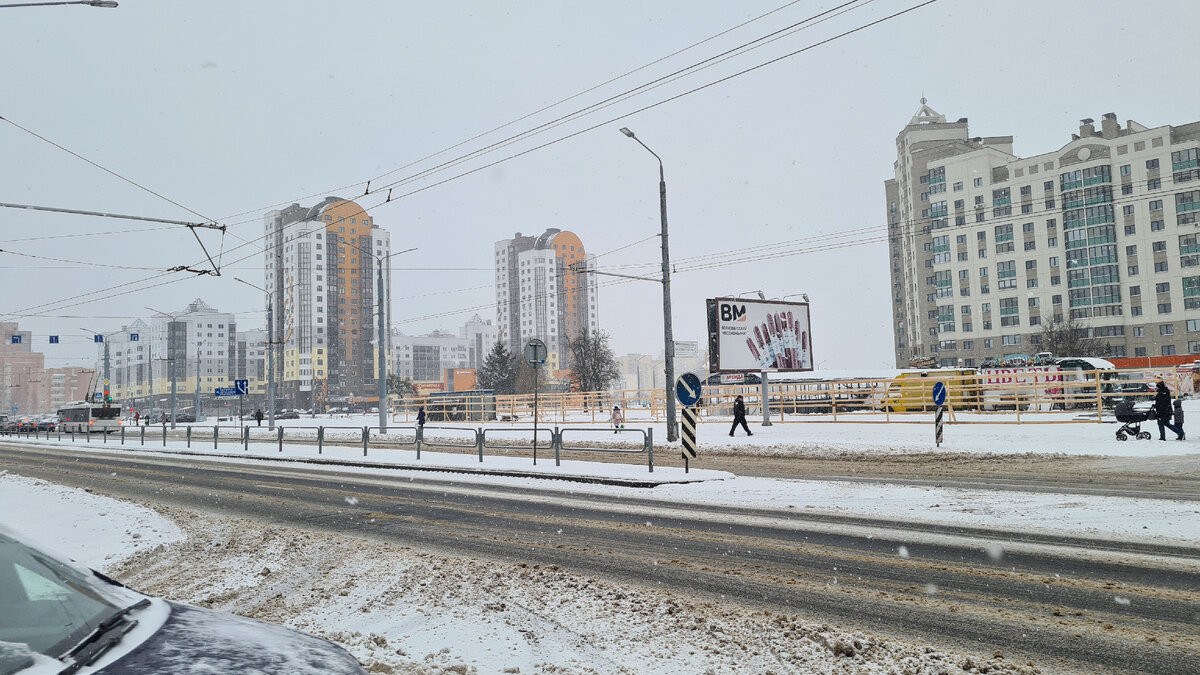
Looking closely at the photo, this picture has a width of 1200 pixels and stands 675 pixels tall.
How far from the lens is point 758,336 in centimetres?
3056

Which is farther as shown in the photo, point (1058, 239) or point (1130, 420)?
point (1058, 239)

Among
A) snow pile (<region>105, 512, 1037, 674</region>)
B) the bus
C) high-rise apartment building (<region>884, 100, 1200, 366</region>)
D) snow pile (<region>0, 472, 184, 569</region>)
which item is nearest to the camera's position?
snow pile (<region>105, 512, 1037, 674</region>)

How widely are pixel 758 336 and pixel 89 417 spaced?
50599mm

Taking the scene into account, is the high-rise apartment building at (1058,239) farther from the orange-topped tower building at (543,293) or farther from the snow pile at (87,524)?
the orange-topped tower building at (543,293)

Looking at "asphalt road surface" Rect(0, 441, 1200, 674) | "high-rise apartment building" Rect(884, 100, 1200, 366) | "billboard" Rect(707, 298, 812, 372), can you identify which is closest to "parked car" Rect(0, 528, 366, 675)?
"asphalt road surface" Rect(0, 441, 1200, 674)

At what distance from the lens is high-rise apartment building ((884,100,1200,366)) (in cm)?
7381

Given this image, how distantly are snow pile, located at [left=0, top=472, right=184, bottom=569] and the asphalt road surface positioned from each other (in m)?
1.23

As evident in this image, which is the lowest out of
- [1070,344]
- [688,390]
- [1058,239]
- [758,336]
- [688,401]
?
[688,401]

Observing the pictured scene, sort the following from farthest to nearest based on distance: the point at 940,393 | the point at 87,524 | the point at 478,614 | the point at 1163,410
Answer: the point at 940,393, the point at 1163,410, the point at 87,524, the point at 478,614

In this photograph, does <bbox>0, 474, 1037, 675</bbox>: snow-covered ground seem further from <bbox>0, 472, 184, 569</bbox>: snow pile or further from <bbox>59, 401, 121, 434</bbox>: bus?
<bbox>59, 401, 121, 434</bbox>: bus

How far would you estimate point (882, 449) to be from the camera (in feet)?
69.9

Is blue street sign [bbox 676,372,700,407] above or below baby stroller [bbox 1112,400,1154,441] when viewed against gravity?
above

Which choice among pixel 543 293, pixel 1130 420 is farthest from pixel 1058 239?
pixel 543 293

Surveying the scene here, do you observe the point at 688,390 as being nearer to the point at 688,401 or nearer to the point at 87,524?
the point at 688,401
